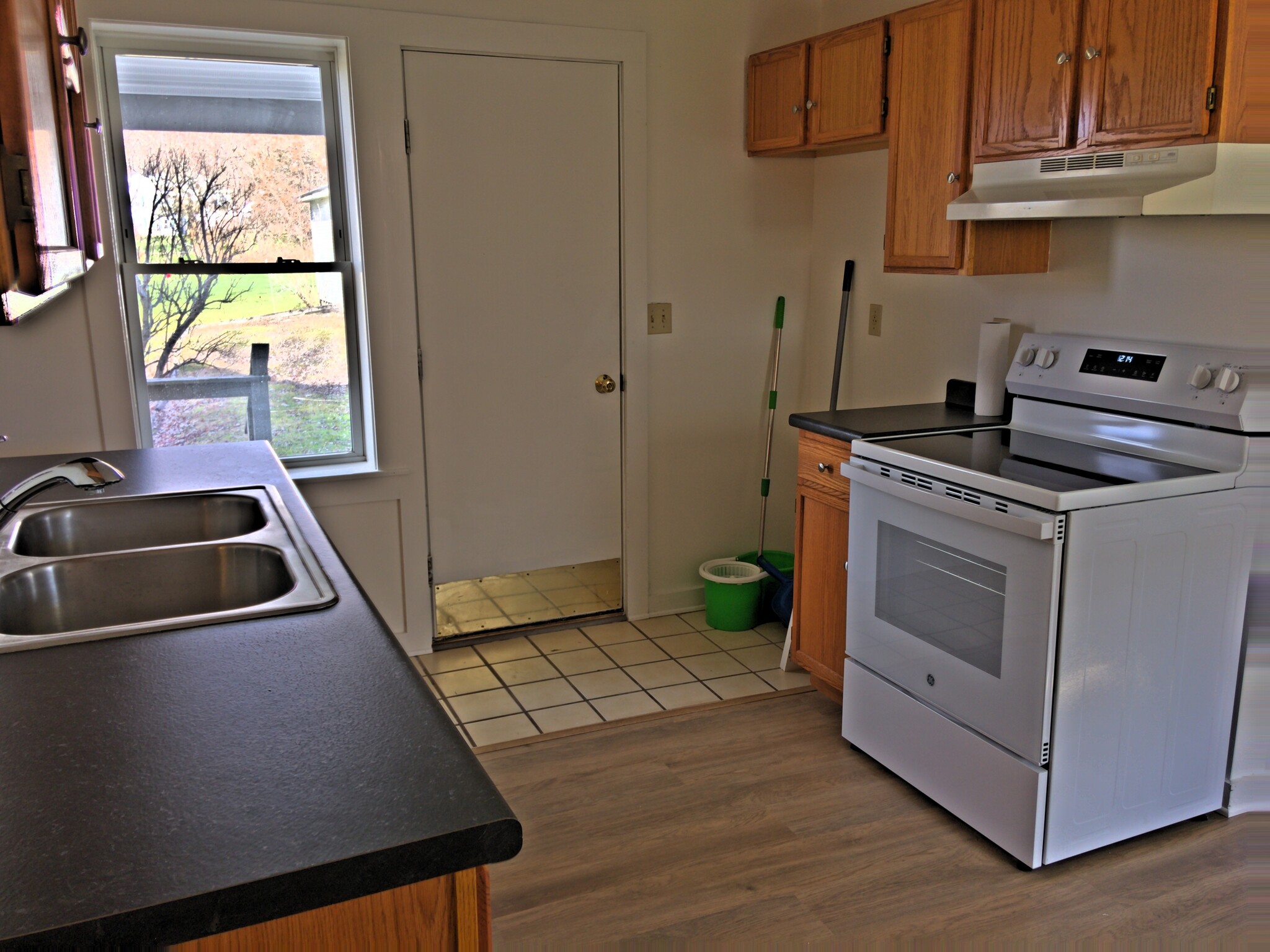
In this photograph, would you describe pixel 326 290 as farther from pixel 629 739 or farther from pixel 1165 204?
pixel 1165 204

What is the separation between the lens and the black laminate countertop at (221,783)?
85 centimetres

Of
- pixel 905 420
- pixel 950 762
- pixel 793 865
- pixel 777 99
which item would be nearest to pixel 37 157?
pixel 793 865

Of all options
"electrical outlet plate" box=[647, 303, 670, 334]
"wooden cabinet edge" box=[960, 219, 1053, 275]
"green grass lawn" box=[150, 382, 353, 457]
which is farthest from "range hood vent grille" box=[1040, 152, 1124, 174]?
"green grass lawn" box=[150, 382, 353, 457]

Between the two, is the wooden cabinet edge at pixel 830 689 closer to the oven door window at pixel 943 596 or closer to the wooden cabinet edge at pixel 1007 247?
the oven door window at pixel 943 596

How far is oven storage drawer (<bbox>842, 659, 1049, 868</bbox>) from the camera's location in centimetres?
235

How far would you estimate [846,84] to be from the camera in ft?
11.0

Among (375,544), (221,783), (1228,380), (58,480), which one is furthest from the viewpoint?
(375,544)

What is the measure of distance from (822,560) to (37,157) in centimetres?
247

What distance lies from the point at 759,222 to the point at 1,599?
312 centimetres

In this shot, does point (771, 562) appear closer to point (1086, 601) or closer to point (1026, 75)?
point (1086, 601)

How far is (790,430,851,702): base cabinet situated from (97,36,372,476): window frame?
1.55 m

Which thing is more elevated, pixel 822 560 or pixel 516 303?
pixel 516 303

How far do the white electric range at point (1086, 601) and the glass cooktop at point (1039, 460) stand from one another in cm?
1

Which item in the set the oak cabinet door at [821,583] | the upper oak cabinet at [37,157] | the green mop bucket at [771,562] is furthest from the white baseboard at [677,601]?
the upper oak cabinet at [37,157]
